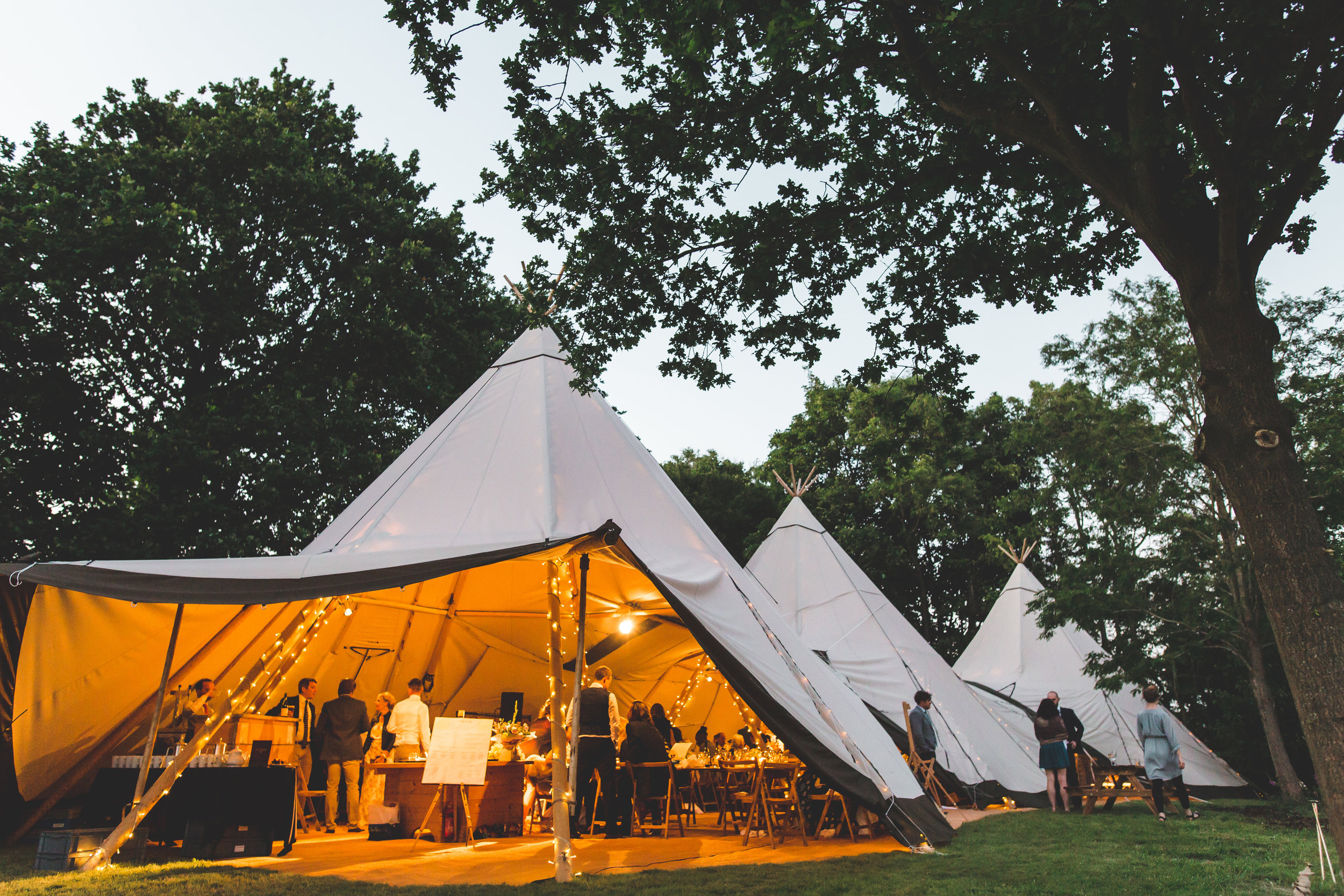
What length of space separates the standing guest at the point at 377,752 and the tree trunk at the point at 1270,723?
12.8 meters

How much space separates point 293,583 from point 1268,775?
16886mm

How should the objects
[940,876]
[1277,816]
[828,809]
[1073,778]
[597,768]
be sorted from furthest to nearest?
[1073,778] → [1277,816] → [597,768] → [828,809] → [940,876]

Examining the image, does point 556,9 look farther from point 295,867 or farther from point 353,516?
point 295,867

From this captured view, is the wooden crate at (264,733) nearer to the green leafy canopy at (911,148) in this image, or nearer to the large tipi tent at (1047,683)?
the green leafy canopy at (911,148)

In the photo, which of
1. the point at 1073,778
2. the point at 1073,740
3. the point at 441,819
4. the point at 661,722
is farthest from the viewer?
the point at 1073,740

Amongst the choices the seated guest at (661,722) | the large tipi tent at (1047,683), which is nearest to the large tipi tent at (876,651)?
the large tipi tent at (1047,683)

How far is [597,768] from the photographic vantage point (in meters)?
8.57

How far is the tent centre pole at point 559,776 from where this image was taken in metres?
5.34

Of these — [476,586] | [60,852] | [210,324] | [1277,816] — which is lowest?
[1277,816]

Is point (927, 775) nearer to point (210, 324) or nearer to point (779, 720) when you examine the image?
point (779, 720)

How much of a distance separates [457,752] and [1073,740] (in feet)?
27.8

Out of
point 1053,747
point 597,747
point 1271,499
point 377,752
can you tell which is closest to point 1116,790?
point 1053,747

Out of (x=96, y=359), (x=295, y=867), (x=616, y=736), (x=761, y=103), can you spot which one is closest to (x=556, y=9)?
(x=761, y=103)

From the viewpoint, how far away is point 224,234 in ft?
42.8
